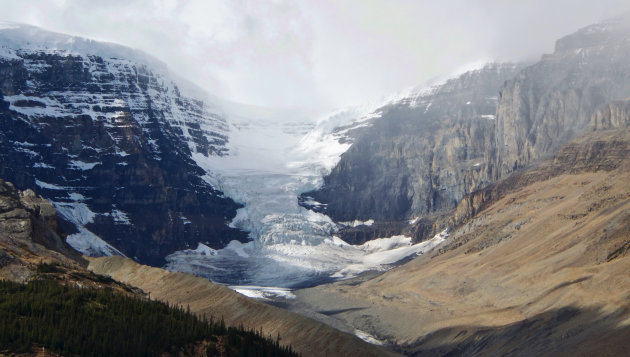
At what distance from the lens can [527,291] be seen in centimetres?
13438

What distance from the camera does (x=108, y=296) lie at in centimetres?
6156

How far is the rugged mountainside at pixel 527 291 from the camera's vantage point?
343 ft

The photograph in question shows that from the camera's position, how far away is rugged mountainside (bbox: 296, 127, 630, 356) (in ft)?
343

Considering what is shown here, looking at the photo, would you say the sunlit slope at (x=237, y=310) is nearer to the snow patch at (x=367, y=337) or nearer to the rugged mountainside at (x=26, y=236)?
the rugged mountainside at (x=26, y=236)

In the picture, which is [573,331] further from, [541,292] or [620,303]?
[541,292]

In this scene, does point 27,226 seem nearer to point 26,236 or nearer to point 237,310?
point 26,236

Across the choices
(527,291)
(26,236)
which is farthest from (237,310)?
(527,291)

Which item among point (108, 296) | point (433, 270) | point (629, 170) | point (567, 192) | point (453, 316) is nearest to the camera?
point (108, 296)

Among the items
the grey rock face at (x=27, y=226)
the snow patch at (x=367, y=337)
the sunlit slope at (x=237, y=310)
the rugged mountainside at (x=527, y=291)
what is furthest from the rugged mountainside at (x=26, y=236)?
the snow patch at (x=367, y=337)

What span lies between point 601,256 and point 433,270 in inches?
2372

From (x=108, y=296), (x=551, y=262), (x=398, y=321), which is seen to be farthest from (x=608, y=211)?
(x=108, y=296)

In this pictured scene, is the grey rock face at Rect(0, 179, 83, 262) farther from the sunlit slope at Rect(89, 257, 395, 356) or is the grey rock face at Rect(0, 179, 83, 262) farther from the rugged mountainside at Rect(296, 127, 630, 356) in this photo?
the rugged mountainside at Rect(296, 127, 630, 356)

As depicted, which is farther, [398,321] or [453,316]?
[398,321]

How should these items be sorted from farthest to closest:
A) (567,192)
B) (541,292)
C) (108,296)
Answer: (567,192) < (541,292) < (108,296)
